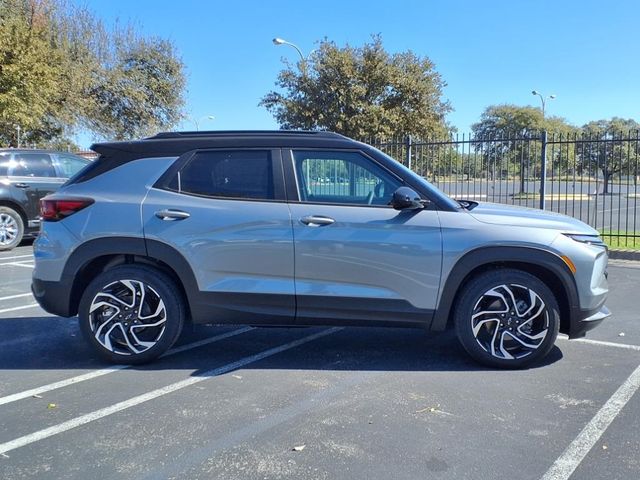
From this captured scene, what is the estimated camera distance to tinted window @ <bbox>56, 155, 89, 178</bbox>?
11.6m

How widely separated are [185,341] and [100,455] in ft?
7.22

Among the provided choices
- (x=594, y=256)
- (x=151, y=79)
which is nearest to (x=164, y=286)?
(x=594, y=256)

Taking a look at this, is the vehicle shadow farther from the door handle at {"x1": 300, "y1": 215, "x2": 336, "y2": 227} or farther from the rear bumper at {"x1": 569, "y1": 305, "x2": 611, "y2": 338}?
the door handle at {"x1": 300, "y1": 215, "x2": 336, "y2": 227}

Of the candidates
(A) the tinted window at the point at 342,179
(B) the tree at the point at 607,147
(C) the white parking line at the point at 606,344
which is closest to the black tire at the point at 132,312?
(A) the tinted window at the point at 342,179

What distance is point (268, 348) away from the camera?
513 cm

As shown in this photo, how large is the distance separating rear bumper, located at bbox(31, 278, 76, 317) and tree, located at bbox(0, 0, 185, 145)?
15.0 m

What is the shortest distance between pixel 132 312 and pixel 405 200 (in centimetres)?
226

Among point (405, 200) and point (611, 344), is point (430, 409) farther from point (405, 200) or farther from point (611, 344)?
point (611, 344)

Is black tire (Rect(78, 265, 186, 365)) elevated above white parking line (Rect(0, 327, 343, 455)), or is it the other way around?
black tire (Rect(78, 265, 186, 365))

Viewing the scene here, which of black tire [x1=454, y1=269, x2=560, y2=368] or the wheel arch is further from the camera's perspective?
the wheel arch

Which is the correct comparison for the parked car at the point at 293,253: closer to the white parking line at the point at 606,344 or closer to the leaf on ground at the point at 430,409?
the leaf on ground at the point at 430,409

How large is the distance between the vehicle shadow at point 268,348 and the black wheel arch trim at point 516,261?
0.63 m

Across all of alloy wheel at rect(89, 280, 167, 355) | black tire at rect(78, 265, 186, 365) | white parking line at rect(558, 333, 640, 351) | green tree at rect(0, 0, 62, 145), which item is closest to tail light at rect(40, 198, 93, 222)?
black tire at rect(78, 265, 186, 365)

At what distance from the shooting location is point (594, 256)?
4.39 m
